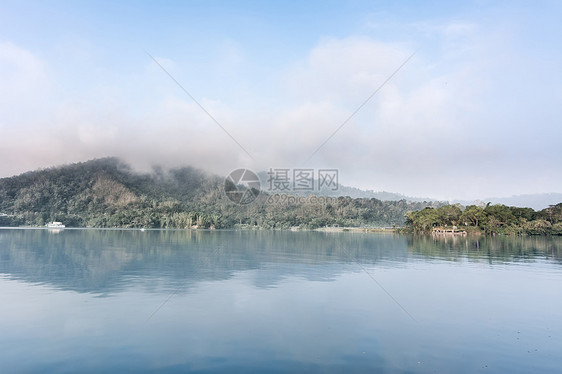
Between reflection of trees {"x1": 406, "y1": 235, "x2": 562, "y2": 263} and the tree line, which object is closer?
reflection of trees {"x1": 406, "y1": 235, "x2": 562, "y2": 263}

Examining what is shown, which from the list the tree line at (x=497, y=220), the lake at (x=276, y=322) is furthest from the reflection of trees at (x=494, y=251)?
the tree line at (x=497, y=220)

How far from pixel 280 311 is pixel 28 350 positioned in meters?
10.1

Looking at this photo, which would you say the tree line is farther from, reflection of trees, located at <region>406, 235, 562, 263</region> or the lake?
the lake

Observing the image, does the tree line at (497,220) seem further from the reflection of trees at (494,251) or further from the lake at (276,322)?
the lake at (276,322)

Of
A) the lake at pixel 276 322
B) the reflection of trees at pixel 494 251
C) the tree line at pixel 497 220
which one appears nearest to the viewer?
the lake at pixel 276 322

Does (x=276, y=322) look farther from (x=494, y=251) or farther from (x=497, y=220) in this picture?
(x=497, y=220)

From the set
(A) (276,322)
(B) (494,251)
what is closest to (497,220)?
(B) (494,251)

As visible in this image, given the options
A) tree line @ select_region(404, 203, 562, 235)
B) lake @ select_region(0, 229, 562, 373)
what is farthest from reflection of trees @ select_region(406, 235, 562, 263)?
tree line @ select_region(404, 203, 562, 235)

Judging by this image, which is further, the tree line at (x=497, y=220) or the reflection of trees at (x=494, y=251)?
the tree line at (x=497, y=220)

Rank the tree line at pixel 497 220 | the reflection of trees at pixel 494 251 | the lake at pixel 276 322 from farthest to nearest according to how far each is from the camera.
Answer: the tree line at pixel 497 220 < the reflection of trees at pixel 494 251 < the lake at pixel 276 322

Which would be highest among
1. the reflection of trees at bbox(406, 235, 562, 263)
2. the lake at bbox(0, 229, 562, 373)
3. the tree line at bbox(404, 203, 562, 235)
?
the tree line at bbox(404, 203, 562, 235)

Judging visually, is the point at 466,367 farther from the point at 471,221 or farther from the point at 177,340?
the point at 471,221

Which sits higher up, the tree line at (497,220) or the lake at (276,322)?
the tree line at (497,220)

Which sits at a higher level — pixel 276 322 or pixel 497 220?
pixel 497 220
